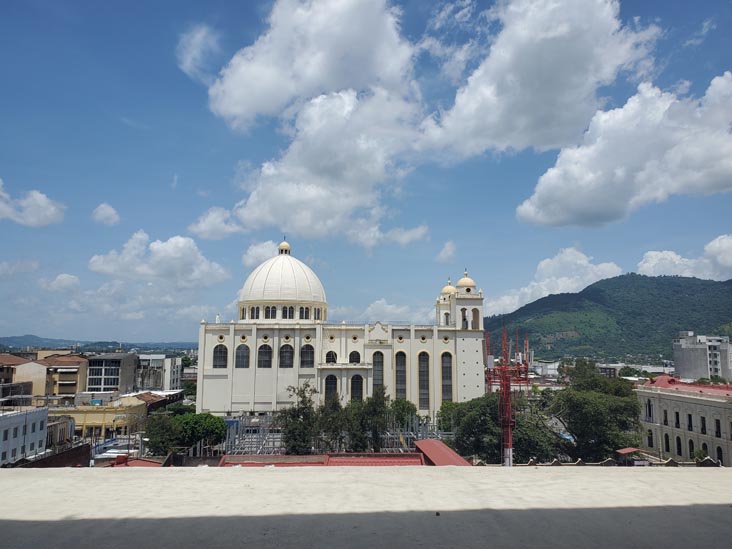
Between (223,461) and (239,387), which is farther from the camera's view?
(239,387)

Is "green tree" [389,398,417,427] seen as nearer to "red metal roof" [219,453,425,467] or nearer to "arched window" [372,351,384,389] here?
"arched window" [372,351,384,389]

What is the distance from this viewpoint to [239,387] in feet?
174

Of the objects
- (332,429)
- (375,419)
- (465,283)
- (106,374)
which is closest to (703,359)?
(465,283)

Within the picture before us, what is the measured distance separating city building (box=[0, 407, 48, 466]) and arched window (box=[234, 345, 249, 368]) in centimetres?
1926

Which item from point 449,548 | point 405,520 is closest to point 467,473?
point 405,520

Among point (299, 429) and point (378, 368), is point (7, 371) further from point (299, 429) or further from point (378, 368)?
point (299, 429)

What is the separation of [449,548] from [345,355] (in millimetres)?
46850

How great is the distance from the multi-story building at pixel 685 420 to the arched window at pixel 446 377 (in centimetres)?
1908

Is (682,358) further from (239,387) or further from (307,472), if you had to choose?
(307,472)

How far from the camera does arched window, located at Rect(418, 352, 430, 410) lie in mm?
53062

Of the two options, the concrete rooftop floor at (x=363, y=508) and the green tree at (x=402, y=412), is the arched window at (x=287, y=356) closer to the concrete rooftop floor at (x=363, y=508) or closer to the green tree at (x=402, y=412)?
the green tree at (x=402, y=412)

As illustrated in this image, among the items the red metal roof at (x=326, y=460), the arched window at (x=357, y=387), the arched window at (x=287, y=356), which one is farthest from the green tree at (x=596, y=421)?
the arched window at (x=287, y=356)

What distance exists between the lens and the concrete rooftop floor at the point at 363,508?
8.60 meters

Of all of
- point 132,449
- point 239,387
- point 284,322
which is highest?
point 284,322
